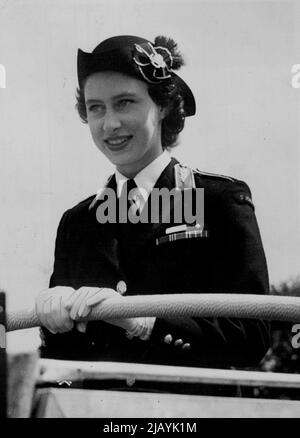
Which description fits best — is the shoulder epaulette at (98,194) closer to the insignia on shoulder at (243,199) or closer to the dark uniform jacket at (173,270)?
the dark uniform jacket at (173,270)

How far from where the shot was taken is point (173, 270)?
2.99 meters

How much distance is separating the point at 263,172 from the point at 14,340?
42.1 inches

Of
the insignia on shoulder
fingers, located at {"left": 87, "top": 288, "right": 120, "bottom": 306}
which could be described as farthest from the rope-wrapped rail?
the insignia on shoulder

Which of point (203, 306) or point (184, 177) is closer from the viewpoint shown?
point (203, 306)

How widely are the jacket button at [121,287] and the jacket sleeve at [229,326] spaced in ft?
0.55

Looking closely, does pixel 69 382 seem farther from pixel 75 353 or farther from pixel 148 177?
pixel 148 177

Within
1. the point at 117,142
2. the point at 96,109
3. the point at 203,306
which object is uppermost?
the point at 96,109

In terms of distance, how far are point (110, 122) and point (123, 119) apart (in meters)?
0.05

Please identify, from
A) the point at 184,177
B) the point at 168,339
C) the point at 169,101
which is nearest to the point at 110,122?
the point at 169,101

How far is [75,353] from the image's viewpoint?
3002mm

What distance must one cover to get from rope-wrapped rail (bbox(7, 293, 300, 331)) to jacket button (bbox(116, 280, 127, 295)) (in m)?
0.06

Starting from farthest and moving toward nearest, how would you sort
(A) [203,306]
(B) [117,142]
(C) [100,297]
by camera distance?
(B) [117,142], (C) [100,297], (A) [203,306]

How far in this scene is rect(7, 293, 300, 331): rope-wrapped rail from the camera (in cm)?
283

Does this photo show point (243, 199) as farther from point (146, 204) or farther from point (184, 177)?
point (146, 204)
